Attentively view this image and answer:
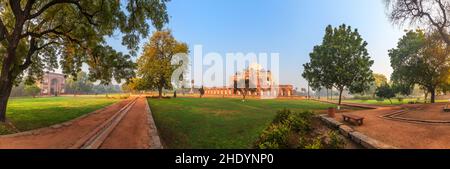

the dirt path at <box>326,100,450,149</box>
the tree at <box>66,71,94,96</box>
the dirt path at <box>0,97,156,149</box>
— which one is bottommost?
the dirt path at <box>326,100,450,149</box>

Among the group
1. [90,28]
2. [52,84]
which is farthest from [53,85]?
[90,28]

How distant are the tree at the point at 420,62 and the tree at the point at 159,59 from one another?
126ft

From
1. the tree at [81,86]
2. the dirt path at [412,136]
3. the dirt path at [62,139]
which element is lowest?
the dirt path at [412,136]

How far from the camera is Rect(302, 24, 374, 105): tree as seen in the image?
1044 inches

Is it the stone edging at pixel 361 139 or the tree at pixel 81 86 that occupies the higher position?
the tree at pixel 81 86

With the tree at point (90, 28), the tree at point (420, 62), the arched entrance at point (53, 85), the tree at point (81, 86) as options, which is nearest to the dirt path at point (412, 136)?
the tree at point (90, 28)

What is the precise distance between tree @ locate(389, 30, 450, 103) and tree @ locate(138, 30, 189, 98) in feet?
126

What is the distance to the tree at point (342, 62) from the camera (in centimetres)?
2652

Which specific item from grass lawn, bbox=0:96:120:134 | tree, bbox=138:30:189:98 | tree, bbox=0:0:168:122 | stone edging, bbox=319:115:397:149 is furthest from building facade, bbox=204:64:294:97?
stone edging, bbox=319:115:397:149

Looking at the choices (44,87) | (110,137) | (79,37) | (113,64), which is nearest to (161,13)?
(113,64)

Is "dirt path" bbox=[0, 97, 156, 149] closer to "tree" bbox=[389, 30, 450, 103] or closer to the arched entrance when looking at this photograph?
"tree" bbox=[389, 30, 450, 103]

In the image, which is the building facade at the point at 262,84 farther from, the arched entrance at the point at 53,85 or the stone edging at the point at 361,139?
the arched entrance at the point at 53,85

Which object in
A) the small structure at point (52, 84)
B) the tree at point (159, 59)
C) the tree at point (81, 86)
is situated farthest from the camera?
the small structure at point (52, 84)
